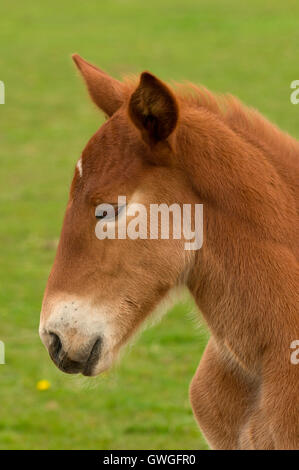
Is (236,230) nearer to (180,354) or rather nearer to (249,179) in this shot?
(249,179)

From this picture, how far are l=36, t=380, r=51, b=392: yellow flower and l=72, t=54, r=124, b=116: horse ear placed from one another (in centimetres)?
364

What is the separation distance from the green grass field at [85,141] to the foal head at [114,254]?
0.54 metres

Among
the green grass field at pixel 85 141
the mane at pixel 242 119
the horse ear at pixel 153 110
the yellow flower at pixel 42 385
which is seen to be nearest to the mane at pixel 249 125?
the mane at pixel 242 119

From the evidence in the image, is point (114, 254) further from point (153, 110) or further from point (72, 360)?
point (153, 110)

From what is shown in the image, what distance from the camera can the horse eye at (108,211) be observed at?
10.8ft

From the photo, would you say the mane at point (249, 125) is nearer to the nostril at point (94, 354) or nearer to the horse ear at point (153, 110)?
the horse ear at point (153, 110)

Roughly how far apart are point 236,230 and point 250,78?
14.3 metres

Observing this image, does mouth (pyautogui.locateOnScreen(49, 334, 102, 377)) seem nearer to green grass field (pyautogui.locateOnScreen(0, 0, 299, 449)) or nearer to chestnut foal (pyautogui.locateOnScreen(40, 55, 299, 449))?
chestnut foal (pyautogui.locateOnScreen(40, 55, 299, 449))

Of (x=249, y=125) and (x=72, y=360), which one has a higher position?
(x=249, y=125)

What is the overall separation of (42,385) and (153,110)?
398cm

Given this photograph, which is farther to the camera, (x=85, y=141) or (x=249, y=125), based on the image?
(x=85, y=141)

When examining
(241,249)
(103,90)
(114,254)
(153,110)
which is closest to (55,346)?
(114,254)

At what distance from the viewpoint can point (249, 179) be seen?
3402 millimetres

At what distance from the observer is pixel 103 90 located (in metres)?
3.59
